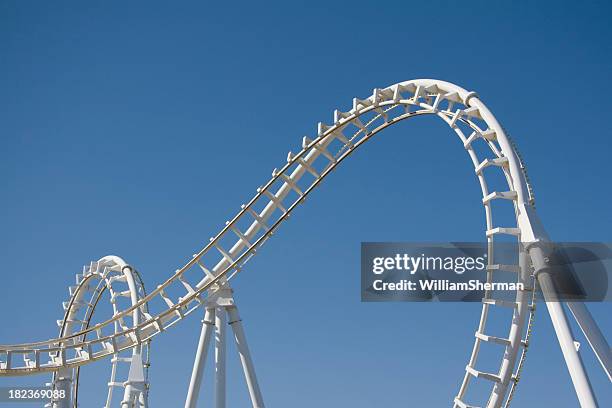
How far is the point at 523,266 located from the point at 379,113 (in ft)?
21.9

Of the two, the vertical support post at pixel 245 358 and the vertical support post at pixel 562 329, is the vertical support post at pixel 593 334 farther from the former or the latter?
the vertical support post at pixel 245 358

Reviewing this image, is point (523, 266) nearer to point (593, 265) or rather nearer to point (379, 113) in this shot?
point (593, 265)

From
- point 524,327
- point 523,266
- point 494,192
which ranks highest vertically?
point 494,192

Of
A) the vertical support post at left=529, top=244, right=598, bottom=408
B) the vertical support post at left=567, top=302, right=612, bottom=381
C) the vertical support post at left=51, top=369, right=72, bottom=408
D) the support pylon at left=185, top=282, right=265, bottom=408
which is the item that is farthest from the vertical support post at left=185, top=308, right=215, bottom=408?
the vertical support post at left=567, top=302, right=612, bottom=381

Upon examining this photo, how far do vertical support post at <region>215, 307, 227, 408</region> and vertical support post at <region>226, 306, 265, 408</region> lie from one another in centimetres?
25

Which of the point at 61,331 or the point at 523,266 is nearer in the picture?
the point at 523,266

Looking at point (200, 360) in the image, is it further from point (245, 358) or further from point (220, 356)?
point (245, 358)

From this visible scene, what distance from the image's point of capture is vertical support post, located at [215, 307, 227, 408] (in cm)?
2175

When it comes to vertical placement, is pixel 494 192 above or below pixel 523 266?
above

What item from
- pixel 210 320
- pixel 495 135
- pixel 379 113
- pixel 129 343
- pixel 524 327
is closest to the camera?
pixel 524 327

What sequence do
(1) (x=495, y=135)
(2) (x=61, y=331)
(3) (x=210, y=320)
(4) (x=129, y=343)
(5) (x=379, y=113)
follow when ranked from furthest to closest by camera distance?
(2) (x=61, y=331)
(4) (x=129, y=343)
(3) (x=210, y=320)
(5) (x=379, y=113)
(1) (x=495, y=135)

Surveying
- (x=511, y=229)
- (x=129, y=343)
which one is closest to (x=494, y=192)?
(x=511, y=229)

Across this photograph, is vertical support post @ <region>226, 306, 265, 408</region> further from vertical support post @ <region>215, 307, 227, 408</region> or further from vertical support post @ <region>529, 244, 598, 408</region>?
vertical support post @ <region>529, 244, 598, 408</region>

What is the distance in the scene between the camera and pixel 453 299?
1805 cm
